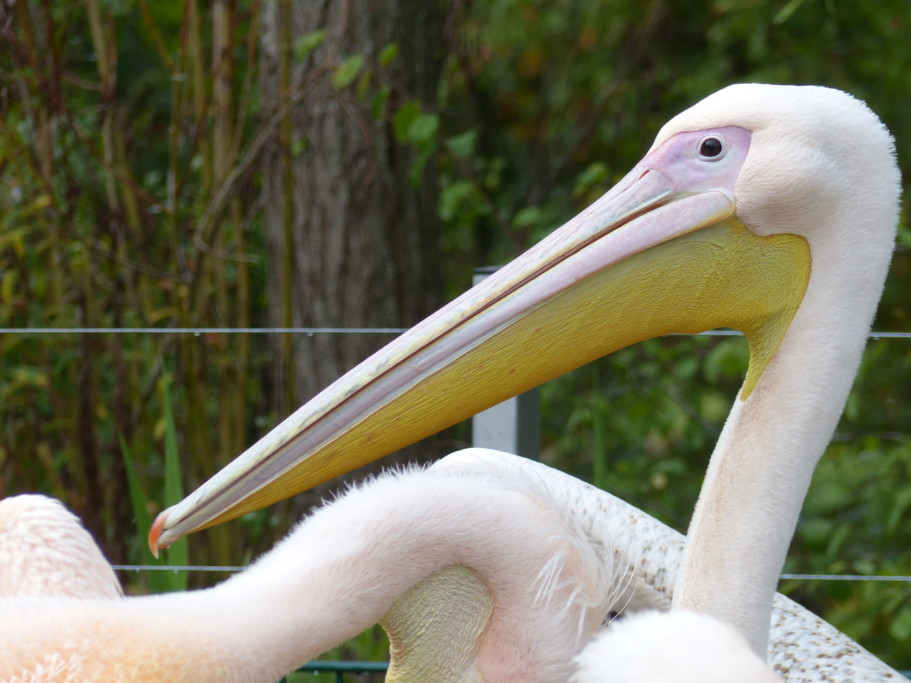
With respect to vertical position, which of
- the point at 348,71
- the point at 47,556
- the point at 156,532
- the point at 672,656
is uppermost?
the point at 348,71

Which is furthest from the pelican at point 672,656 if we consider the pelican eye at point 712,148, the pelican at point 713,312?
the pelican eye at point 712,148

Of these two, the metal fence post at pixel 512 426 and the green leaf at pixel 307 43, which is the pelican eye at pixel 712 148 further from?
the green leaf at pixel 307 43

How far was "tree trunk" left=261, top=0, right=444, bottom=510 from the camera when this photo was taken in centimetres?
316

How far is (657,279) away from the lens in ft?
5.08

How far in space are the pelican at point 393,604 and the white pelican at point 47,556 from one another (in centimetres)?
2

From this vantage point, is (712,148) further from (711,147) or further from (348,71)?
(348,71)

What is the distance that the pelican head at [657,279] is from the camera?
1.48 metres

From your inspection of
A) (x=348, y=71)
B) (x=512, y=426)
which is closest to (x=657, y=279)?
(x=512, y=426)

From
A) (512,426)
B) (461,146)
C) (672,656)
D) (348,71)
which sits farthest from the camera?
(461,146)

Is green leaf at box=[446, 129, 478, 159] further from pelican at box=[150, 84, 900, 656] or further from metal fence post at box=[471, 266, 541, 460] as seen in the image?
pelican at box=[150, 84, 900, 656]

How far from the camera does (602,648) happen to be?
0.94 meters

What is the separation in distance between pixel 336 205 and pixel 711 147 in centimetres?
179

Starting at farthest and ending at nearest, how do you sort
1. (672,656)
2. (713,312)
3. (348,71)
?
(348,71), (713,312), (672,656)

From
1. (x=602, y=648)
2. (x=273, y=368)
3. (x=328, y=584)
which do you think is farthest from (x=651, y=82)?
(x=602, y=648)
